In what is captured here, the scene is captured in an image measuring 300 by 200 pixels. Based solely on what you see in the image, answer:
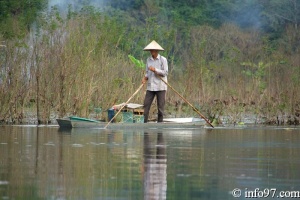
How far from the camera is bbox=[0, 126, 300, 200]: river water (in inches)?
452

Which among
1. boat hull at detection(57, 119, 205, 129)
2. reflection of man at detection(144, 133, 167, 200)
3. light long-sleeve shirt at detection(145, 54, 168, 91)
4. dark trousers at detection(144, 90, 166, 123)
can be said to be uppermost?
light long-sleeve shirt at detection(145, 54, 168, 91)

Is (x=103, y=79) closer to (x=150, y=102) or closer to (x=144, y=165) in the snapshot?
(x=150, y=102)

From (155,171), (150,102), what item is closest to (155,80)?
(150,102)

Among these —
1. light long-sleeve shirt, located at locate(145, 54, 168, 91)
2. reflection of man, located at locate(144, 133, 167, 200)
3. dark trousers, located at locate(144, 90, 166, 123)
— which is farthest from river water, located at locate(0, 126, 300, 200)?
light long-sleeve shirt, located at locate(145, 54, 168, 91)

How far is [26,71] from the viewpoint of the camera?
1077 inches

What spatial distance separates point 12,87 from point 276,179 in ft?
48.5

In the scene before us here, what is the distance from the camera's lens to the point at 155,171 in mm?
13602

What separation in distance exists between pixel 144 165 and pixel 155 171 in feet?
2.69

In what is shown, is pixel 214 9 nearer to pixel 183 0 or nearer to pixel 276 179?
pixel 183 0

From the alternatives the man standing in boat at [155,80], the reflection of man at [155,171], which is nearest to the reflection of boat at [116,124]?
the man standing in boat at [155,80]

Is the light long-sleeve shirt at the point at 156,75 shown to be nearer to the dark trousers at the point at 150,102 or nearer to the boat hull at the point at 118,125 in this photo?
Result: the dark trousers at the point at 150,102

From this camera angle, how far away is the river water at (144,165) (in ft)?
37.7

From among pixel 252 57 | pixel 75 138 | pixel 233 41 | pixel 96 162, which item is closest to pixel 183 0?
pixel 233 41

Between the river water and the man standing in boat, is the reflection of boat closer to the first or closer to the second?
the man standing in boat
